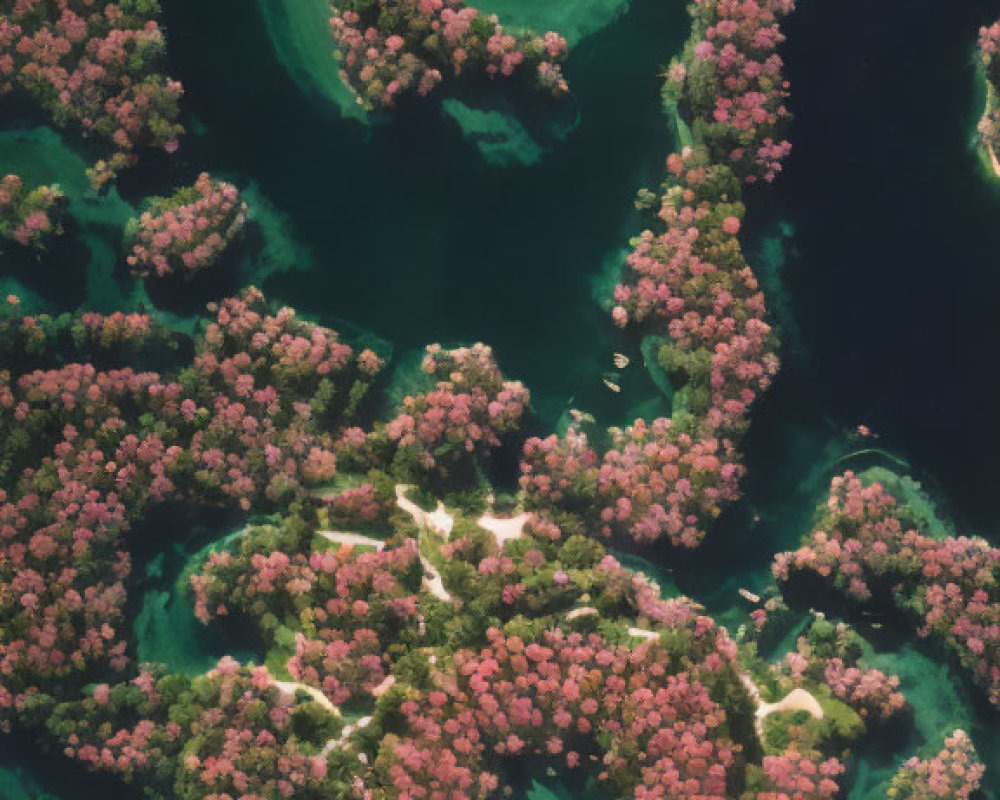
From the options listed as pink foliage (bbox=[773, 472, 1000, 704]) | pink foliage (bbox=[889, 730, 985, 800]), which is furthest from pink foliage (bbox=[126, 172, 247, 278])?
pink foliage (bbox=[889, 730, 985, 800])

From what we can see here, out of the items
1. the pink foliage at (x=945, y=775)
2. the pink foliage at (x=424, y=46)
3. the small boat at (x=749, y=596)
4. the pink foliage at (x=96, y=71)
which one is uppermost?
the pink foliage at (x=424, y=46)

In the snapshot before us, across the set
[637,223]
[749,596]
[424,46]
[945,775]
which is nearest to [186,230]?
[424,46]

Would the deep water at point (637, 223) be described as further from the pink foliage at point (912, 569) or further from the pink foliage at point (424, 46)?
the pink foliage at point (912, 569)

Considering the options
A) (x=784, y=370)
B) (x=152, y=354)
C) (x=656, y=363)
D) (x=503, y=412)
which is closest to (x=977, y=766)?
(x=784, y=370)

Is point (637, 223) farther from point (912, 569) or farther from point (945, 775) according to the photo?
point (945, 775)

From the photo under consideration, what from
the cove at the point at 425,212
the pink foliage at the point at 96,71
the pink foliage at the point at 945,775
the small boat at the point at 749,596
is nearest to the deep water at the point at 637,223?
the cove at the point at 425,212

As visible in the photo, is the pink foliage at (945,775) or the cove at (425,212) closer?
the pink foliage at (945,775)

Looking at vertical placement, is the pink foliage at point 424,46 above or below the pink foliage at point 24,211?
above

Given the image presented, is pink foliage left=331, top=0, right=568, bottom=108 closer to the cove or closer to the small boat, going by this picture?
the cove

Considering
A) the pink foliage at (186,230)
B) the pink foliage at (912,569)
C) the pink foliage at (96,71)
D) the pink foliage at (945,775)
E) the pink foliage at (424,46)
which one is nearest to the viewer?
the pink foliage at (945,775)
